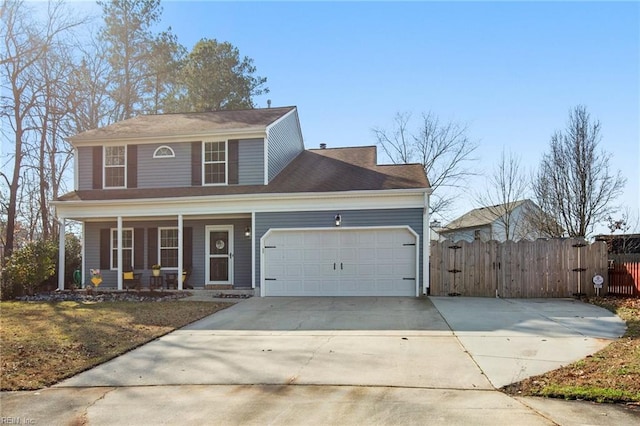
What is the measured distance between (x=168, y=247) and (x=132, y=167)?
3216mm

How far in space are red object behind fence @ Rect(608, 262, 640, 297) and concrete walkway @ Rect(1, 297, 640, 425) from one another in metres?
3.14

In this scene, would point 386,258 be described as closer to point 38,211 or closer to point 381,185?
point 381,185

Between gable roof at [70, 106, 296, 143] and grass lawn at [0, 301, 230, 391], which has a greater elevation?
gable roof at [70, 106, 296, 143]

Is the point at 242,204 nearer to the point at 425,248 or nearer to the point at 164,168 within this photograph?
the point at 164,168

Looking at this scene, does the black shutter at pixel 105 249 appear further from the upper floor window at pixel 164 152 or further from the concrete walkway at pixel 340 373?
the concrete walkway at pixel 340 373

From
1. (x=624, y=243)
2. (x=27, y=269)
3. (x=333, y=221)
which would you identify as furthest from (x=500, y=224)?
(x=27, y=269)

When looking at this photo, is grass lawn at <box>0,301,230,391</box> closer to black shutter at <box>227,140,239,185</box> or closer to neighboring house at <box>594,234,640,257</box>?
black shutter at <box>227,140,239,185</box>

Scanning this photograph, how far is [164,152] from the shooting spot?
16516mm

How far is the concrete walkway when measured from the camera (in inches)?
182

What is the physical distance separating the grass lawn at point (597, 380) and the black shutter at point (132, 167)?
1480 centimetres

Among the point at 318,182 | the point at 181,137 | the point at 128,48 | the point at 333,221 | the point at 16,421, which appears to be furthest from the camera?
the point at 128,48

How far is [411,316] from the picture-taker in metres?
10.4

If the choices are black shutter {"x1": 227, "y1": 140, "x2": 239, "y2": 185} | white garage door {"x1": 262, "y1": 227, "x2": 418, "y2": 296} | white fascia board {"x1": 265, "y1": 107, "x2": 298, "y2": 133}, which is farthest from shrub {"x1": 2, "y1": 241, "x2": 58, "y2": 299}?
white fascia board {"x1": 265, "y1": 107, "x2": 298, "y2": 133}

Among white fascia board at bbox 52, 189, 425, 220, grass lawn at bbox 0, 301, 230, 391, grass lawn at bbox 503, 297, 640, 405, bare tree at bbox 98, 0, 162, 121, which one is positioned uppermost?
bare tree at bbox 98, 0, 162, 121
